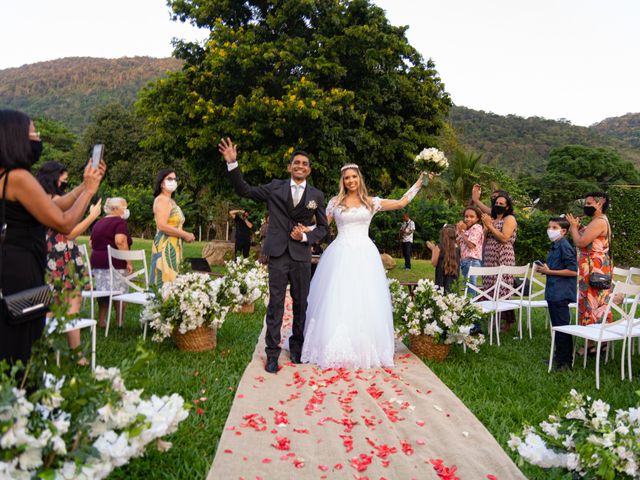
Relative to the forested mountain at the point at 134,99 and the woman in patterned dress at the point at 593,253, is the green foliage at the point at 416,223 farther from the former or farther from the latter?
the woman in patterned dress at the point at 593,253

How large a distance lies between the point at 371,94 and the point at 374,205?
9.83 m

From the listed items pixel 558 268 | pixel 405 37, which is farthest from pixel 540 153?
pixel 558 268

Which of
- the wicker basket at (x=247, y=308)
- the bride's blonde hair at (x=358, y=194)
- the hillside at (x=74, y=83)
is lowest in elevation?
the wicker basket at (x=247, y=308)

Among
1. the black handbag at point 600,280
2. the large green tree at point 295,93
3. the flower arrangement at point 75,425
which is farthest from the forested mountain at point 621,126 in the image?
the flower arrangement at point 75,425

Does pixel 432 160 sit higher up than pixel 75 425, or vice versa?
pixel 432 160

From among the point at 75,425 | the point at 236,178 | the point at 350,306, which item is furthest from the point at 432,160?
the point at 75,425

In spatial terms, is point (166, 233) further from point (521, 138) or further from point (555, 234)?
point (521, 138)

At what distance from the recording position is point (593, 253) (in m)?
6.43

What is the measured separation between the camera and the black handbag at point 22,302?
254cm

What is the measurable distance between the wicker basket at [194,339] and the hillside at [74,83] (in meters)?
80.9

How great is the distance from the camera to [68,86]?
108 m

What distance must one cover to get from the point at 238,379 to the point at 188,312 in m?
1.09

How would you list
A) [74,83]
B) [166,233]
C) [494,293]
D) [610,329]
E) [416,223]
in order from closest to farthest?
[610,329] → [166,233] → [494,293] → [416,223] → [74,83]

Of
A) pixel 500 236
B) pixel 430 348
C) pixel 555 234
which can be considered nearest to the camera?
pixel 430 348
